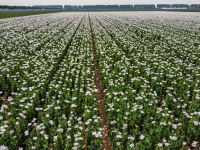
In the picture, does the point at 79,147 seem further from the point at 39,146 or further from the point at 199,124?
the point at 199,124

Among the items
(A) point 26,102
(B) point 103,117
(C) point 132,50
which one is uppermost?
(C) point 132,50

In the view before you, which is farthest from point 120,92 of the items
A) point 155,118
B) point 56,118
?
point 56,118

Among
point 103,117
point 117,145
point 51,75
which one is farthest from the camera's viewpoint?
point 51,75

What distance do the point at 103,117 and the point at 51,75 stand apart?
14.6ft

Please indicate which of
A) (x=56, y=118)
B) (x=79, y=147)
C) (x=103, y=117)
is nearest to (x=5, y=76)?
(x=56, y=118)

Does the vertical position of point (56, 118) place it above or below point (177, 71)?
below

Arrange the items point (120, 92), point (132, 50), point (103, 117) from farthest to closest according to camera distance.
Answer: point (132, 50) < point (120, 92) < point (103, 117)

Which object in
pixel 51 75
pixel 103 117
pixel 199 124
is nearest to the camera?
pixel 199 124

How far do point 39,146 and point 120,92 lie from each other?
3963mm

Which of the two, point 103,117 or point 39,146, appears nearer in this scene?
point 39,146

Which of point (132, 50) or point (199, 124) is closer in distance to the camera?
point (199, 124)

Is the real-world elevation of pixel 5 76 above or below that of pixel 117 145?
above

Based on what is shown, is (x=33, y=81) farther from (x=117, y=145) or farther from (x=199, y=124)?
(x=199, y=124)

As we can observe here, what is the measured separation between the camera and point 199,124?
5.43 meters
